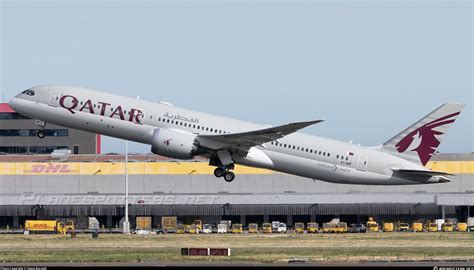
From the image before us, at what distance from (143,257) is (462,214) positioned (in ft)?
197

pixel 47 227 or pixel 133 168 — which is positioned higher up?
pixel 133 168

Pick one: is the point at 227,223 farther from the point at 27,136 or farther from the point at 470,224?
the point at 27,136

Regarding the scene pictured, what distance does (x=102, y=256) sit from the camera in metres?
64.9

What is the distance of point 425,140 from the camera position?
7919 centimetres

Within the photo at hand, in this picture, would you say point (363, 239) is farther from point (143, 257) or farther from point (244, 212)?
point (244, 212)

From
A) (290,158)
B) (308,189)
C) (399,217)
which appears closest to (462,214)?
(399,217)

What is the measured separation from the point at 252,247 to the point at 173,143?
9.65 meters

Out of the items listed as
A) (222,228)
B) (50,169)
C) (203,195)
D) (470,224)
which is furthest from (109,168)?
(470,224)

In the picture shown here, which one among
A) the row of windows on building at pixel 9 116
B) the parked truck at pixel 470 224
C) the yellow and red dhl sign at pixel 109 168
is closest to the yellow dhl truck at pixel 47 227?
the yellow and red dhl sign at pixel 109 168

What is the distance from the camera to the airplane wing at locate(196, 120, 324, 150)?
69875mm

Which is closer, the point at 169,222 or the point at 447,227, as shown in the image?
the point at 447,227

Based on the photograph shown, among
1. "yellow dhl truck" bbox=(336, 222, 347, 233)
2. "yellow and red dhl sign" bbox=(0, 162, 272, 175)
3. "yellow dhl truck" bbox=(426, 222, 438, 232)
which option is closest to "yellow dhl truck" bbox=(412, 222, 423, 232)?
"yellow dhl truck" bbox=(426, 222, 438, 232)

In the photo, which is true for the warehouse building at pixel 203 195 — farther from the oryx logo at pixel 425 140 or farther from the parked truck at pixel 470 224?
the oryx logo at pixel 425 140

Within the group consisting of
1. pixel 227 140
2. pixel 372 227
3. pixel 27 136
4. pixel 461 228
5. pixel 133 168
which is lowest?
pixel 461 228
